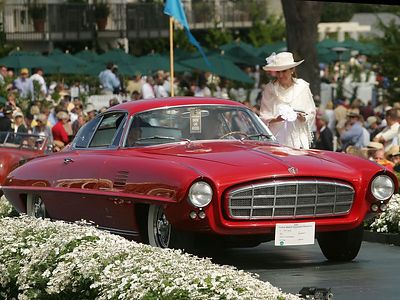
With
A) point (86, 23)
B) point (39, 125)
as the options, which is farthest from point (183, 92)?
point (86, 23)

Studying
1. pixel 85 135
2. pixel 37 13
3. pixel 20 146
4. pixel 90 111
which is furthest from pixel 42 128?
pixel 37 13

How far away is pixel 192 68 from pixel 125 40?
61.7 ft

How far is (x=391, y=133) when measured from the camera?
72.8 ft

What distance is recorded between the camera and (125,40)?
6344 cm

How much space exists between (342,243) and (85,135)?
2.92m

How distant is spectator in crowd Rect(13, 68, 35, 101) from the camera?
3338 cm

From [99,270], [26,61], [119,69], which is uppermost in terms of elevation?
[99,270]

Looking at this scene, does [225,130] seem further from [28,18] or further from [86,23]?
[86,23]

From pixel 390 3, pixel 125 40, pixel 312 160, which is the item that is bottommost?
pixel 125 40

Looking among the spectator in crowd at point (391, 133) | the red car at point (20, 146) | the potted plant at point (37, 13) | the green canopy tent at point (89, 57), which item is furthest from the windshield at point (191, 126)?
the potted plant at point (37, 13)

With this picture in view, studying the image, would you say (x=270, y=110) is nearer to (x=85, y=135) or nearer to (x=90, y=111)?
(x=85, y=135)

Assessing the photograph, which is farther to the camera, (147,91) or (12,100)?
(147,91)

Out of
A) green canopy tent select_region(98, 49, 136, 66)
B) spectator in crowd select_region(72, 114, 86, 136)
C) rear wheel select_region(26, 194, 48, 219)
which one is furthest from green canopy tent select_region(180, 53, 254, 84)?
rear wheel select_region(26, 194, 48, 219)

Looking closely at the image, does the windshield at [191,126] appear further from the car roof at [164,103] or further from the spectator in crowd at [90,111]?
the spectator in crowd at [90,111]
